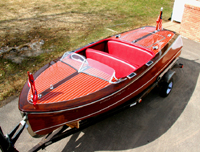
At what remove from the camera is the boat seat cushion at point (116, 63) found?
146 inches

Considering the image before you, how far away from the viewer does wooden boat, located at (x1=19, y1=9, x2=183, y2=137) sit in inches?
108

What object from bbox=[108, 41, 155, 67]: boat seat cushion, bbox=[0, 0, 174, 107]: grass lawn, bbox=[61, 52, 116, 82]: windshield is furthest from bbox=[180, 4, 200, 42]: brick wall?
bbox=[61, 52, 116, 82]: windshield

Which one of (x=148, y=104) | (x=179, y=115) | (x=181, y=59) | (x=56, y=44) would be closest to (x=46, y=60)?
(x=56, y=44)

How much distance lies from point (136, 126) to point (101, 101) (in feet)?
3.84

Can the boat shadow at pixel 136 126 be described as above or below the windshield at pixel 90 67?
below

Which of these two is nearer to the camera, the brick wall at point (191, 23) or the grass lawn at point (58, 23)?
the grass lawn at point (58, 23)

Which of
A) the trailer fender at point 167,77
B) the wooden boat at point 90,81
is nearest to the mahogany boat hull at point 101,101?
the wooden boat at point 90,81

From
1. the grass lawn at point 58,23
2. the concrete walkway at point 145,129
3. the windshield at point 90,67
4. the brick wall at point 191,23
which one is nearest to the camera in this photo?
the concrete walkway at point 145,129

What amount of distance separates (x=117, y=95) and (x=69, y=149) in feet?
4.39

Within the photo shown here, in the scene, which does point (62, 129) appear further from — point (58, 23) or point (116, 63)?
point (58, 23)

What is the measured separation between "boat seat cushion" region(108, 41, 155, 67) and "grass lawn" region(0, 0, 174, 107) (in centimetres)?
234

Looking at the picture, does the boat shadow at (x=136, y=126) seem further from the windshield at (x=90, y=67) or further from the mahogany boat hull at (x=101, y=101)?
A: the windshield at (x=90, y=67)

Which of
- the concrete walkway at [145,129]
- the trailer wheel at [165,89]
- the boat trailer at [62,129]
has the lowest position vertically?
the concrete walkway at [145,129]

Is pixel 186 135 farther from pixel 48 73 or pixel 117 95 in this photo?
pixel 48 73
